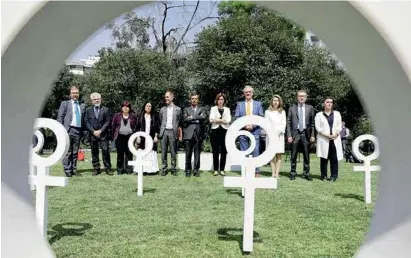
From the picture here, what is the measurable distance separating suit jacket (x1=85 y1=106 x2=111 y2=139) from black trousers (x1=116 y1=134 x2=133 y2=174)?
295 mm

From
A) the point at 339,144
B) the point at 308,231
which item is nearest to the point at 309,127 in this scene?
the point at 339,144

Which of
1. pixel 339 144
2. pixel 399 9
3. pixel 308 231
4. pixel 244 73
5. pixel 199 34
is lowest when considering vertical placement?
pixel 308 231

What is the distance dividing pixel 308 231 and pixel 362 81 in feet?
9.35

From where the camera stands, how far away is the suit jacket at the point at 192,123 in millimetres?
9117

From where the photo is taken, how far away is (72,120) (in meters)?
8.87

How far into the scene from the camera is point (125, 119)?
30.8 ft

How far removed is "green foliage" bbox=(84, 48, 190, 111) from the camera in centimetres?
2127

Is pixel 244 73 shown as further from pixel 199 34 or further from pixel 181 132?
pixel 181 132

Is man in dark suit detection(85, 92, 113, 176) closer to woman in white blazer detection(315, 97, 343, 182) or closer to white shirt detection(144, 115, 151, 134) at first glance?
white shirt detection(144, 115, 151, 134)

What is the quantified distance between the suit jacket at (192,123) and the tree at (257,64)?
33.3ft

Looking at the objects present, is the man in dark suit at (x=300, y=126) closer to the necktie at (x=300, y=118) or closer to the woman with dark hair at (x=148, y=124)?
the necktie at (x=300, y=118)

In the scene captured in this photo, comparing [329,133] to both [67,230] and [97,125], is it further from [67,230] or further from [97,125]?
[67,230]

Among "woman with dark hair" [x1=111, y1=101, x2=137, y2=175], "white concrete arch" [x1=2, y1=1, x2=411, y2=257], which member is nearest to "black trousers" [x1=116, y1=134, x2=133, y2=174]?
"woman with dark hair" [x1=111, y1=101, x2=137, y2=175]

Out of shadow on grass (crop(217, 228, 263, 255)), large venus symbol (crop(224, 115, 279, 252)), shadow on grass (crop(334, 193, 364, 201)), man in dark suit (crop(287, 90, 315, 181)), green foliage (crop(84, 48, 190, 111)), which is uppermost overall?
green foliage (crop(84, 48, 190, 111))
